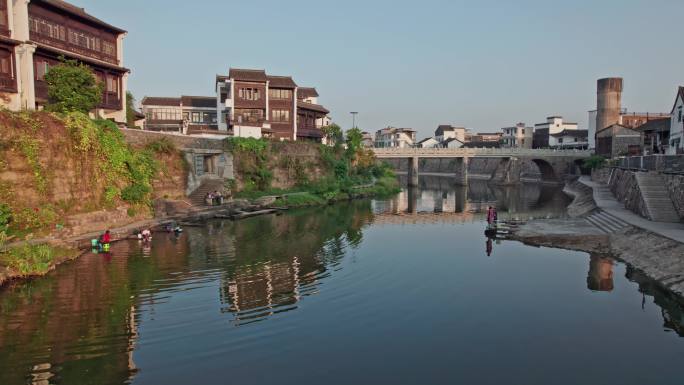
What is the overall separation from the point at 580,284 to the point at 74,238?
2724 cm

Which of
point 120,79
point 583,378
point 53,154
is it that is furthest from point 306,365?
point 120,79

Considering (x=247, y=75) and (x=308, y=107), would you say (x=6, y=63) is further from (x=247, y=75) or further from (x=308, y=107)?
(x=308, y=107)

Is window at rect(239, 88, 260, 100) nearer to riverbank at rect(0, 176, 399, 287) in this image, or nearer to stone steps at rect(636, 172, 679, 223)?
riverbank at rect(0, 176, 399, 287)

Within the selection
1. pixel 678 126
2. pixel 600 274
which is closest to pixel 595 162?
pixel 678 126

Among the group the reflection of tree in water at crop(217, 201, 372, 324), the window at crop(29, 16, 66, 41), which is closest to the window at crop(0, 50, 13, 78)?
the window at crop(29, 16, 66, 41)

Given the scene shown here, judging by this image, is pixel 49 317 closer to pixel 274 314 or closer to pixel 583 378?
pixel 274 314

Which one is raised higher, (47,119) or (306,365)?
(47,119)

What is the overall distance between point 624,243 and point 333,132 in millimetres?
52071

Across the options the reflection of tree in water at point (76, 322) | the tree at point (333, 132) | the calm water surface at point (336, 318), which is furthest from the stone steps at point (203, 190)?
the tree at point (333, 132)

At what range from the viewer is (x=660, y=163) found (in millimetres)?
35594

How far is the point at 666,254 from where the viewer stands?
74.9 ft

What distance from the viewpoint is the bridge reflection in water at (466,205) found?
4597 centimetres

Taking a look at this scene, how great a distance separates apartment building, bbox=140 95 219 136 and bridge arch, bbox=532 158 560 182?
61.4 metres

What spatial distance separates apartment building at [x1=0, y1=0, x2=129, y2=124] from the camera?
3284cm
